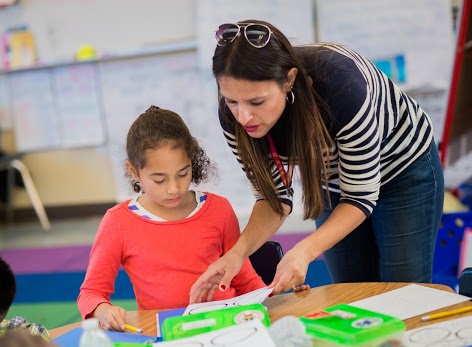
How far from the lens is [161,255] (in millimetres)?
1513

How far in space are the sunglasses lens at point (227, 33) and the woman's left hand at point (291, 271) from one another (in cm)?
46

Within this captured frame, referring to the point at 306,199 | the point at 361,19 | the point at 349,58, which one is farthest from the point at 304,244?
the point at 361,19

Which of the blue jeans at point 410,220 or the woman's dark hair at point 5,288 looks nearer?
the woman's dark hair at point 5,288

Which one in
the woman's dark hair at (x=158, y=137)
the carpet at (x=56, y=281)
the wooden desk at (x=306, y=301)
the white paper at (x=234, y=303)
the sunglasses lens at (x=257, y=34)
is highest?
the sunglasses lens at (x=257, y=34)

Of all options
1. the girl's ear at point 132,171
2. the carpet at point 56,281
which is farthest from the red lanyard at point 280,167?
the carpet at point 56,281

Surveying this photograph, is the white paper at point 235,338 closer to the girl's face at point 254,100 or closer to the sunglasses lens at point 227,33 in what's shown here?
the girl's face at point 254,100

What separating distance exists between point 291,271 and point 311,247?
9cm

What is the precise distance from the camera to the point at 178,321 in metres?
1.12

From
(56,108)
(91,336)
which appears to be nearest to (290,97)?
(91,336)

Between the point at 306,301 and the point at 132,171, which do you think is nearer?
the point at 306,301

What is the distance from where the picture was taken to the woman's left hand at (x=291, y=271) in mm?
1236

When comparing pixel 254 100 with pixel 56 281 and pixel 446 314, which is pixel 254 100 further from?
pixel 56 281

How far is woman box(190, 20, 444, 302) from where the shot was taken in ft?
4.23

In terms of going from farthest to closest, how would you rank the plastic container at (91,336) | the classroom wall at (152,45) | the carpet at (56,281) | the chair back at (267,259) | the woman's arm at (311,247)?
the classroom wall at (152,45)
the carpet at (56,281)
the chair back at (267,259)
the woman's arm at (311,247)
the plastic container at (91,336)
